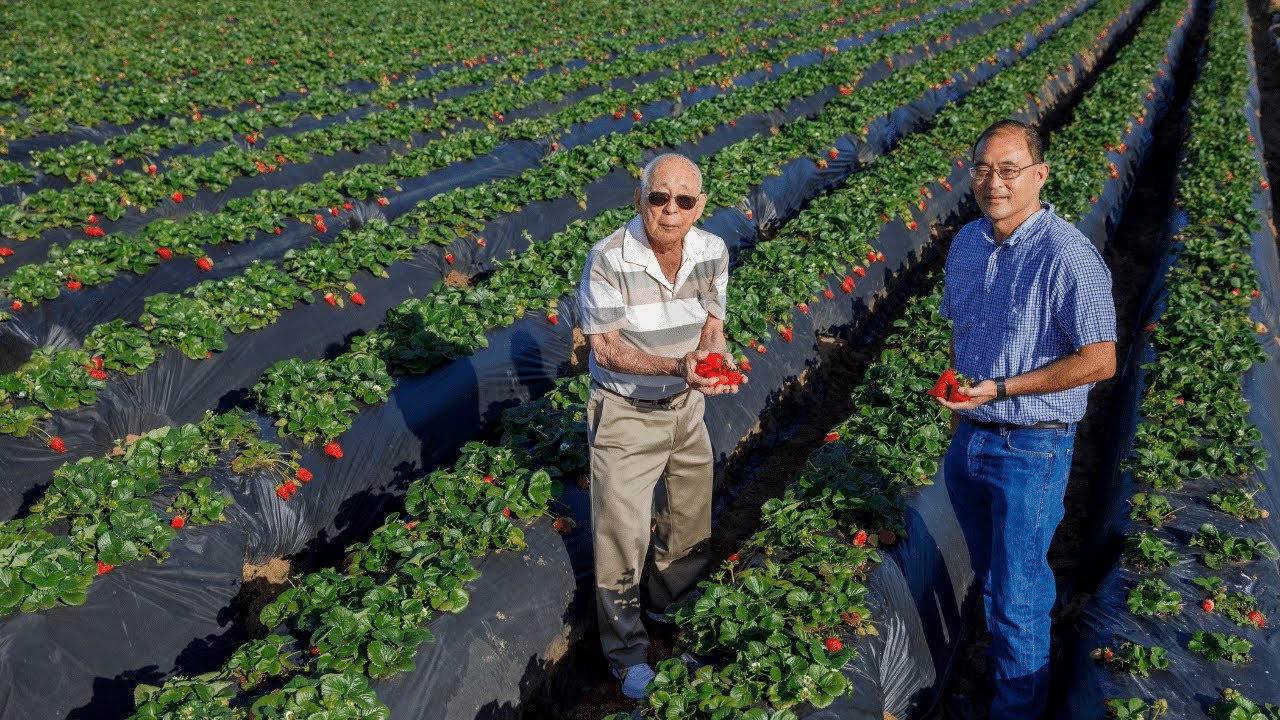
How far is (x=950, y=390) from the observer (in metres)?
3.35

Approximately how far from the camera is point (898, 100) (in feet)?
48.6

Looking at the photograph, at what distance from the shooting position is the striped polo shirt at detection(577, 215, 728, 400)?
364 centimetres

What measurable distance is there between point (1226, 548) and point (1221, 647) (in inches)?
30.3

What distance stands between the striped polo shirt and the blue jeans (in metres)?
1.33

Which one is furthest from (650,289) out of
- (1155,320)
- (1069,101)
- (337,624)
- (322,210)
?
(1069,101)

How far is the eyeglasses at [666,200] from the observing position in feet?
11.5

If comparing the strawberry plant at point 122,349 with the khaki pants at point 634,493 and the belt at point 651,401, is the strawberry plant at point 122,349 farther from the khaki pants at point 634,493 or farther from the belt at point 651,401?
the belt at point 651,401

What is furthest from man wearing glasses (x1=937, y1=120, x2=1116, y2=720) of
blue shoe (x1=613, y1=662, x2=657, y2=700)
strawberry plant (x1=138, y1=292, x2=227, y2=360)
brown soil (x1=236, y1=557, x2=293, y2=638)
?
strawberry plant (x1=138, y1=292, x2=227, y2=360)

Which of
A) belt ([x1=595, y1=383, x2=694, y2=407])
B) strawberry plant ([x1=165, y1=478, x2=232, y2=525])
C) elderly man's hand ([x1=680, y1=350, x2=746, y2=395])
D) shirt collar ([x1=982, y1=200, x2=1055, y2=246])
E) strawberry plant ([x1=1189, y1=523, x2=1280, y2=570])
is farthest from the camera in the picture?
strawberry plant ([x1=165, y1=478, x2=232, y2=525])

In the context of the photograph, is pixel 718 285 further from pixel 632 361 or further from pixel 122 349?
pixel 122 349

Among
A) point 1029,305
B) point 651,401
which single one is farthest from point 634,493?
point 1029,305

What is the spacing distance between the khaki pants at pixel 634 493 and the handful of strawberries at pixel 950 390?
119cm

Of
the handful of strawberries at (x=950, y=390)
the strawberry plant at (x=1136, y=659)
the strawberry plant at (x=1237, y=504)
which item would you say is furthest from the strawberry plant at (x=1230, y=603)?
the handful of strawberries at (x=950, y=390)

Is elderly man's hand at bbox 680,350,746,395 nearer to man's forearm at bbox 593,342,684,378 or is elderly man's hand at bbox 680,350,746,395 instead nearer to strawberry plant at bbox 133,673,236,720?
man's forearm at bbox 593,342,684,378
